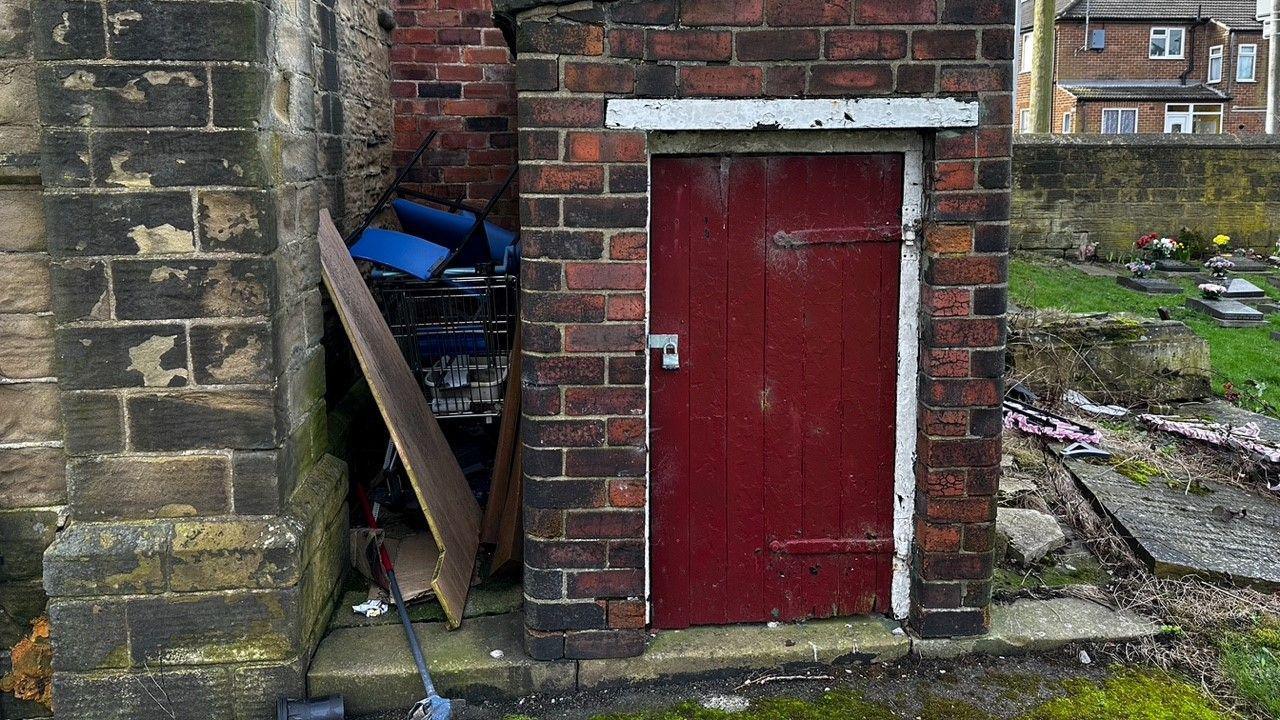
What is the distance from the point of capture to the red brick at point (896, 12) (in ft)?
11.8

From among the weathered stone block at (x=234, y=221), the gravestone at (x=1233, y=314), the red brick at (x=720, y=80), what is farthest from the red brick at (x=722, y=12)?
the gravestone at (x=1233, y=314)

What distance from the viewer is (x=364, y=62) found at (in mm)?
5641

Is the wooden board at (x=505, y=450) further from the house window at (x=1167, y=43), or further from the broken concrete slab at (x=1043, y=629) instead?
the house window at (x=1167, y=43)

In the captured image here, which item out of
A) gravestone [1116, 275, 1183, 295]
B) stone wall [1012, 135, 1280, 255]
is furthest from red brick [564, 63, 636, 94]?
stone wall [1012, 135, 1280, 255]

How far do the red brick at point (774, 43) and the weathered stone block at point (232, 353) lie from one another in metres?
1.91

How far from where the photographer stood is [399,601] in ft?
13.8

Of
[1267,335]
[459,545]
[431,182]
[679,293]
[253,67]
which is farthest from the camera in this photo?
[1267,335]

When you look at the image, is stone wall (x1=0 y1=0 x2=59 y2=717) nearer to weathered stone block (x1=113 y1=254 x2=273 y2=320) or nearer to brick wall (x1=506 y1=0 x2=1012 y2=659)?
weathered stone block (x1=113 y1=254 x2=273 y2=320)

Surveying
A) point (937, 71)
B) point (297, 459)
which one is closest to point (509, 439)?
point (297, 459)

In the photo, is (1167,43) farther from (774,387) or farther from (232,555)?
(232,555)

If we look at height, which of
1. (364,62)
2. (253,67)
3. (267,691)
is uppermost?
(364,62)

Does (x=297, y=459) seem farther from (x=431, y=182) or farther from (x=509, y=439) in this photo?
(x=431, y=182)

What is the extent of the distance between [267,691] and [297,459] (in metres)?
0.84

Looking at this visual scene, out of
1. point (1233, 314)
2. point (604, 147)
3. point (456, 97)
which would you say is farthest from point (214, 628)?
point (1233, 314)
